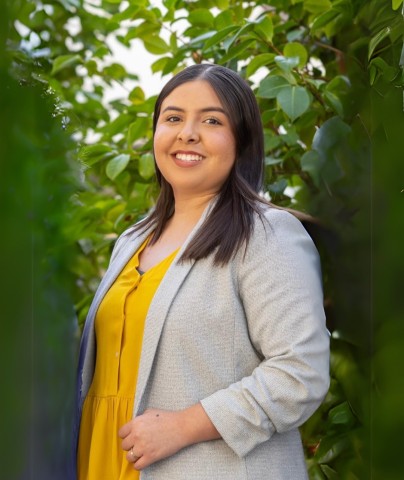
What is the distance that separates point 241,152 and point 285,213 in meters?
0.16

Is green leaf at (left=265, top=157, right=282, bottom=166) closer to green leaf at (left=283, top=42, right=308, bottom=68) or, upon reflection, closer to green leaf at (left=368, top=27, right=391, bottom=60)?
green leaf at (left=283, top=42, right=308, bottom=68)

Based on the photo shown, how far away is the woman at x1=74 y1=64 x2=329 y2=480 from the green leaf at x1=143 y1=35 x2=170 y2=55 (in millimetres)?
652

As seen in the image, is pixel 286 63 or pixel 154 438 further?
pixel 286 63

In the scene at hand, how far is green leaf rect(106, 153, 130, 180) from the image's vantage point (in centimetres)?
174

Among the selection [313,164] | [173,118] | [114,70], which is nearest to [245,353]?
[173,118]

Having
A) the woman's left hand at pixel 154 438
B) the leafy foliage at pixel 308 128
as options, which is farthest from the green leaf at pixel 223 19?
the woman's left hand at pixel 154 438

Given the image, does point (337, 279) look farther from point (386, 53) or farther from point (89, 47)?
point (89, 47)

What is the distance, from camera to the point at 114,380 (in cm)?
117

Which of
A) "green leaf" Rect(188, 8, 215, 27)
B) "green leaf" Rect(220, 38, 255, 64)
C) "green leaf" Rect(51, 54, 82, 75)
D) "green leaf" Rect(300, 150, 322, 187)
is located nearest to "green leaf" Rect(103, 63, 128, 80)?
"green leaf" Rect(51, 54, 82, 75)

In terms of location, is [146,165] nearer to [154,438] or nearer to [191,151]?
[191,151]

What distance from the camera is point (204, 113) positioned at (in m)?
1.19

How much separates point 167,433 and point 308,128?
2.91 ft

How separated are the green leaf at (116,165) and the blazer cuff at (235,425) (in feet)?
2.71

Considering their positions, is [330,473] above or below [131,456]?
below
